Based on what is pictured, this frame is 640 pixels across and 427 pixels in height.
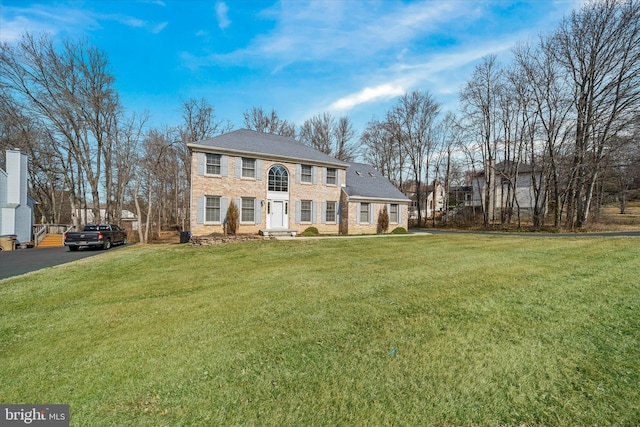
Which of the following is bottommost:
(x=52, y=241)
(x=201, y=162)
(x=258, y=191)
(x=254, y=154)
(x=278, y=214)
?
(x=52, y=241)

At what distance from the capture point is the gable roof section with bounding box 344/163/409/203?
68.4 ft

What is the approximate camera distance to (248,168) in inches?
682

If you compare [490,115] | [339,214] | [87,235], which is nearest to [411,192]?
[490,115]

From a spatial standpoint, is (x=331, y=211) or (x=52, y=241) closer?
(x=331, y=211)

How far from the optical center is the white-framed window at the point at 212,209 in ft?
53.1

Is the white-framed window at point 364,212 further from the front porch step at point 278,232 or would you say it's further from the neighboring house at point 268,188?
the front porch step at point 278,232

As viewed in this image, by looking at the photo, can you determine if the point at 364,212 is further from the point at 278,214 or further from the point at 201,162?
the point at 201,162

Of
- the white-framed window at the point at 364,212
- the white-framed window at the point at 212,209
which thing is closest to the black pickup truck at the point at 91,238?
the white-framed window at the point at 212,209

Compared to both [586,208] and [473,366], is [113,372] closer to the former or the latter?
[473,366]

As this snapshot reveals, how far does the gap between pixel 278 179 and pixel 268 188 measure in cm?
94

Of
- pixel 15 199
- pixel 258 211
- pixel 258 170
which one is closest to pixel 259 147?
pixel 258 170

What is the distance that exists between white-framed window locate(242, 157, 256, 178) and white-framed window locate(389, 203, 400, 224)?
1101cm

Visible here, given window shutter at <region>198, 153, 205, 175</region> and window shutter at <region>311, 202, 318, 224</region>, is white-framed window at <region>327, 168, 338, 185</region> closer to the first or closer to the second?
window shutter at <region>311, 202, 318, 224</region>

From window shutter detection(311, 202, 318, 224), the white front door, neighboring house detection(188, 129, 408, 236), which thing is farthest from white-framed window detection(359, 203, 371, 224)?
the white front door
